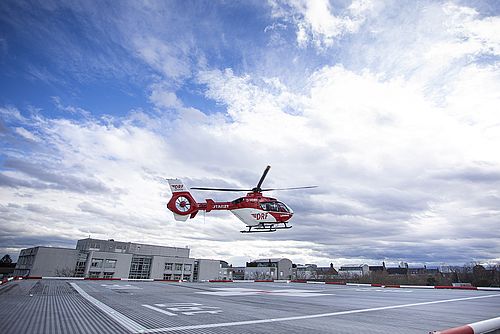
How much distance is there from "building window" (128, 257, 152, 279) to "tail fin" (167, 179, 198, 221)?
7123 centimetres

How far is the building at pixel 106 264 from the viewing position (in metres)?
80.3

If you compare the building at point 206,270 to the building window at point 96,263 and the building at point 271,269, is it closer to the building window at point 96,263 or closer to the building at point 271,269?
the building at point 271,269

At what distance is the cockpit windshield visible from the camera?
28650mm

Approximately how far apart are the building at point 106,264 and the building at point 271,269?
21.1 metres

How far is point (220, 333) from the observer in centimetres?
723

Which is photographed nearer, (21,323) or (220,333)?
(220,333)

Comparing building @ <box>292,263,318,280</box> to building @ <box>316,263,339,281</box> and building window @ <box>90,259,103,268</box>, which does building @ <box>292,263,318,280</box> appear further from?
building window @ <box>90,259,103,268</box>

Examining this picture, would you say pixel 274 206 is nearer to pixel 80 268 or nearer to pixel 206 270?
pixel 80 268

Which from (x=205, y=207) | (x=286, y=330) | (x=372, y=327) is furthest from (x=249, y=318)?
(x=205, y=207)

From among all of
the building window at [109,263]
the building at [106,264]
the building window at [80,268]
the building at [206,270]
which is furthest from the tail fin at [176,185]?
the building at [206,270]

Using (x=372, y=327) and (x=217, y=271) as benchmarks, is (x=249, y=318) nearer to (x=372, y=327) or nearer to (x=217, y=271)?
(x=372, y=327)

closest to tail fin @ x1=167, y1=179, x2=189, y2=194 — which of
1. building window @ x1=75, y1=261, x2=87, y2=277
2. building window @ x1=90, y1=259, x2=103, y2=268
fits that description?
building window @ x1=90, y1=259, x2=103, y2=268

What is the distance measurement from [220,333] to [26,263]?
354ft

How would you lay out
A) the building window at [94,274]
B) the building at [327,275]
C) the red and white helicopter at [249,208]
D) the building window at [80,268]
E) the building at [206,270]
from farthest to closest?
the building at [327,275] → the building at [206,270] → the building window at [80,268] → the building window at [94,274] → the red and white helicopter at [249,208]
